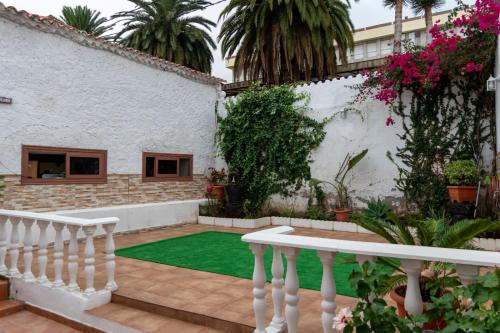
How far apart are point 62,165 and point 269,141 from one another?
4901 millimetres

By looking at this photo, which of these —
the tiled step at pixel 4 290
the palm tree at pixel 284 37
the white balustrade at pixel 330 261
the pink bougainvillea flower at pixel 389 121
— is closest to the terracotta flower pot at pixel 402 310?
the white balustrade at pixel 330 261

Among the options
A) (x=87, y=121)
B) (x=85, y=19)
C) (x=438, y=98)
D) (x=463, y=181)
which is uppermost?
(x=85, y=19)

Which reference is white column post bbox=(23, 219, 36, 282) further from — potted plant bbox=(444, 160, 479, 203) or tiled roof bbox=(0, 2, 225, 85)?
potted plant bbox=(444, 160, 479, 203)

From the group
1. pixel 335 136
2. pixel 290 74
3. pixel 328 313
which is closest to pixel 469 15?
pixel 335 136

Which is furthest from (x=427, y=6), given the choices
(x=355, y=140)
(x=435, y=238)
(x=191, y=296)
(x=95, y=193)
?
(x=191, y=296)

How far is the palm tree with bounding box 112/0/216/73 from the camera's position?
15562mm

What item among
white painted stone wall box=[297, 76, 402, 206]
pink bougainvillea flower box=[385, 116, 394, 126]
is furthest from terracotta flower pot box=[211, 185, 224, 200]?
pink bougainvillea flower box=[385, 116, 394, 126]

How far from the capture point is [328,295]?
2166mm

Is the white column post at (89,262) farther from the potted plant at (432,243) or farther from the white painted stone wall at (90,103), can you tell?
the white painted stone wall at (90,103)

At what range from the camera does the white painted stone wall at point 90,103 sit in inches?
241

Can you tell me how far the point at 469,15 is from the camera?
693 cm

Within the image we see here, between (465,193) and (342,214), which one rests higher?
(465,193)

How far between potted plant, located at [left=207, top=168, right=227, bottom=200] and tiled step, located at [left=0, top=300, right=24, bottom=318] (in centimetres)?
590

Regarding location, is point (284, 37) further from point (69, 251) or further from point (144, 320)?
point (144, 320)
